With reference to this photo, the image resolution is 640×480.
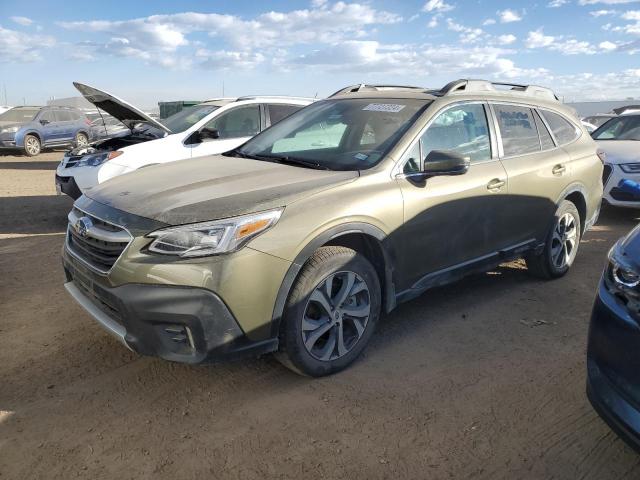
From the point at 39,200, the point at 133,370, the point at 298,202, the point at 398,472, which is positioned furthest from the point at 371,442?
the point at 39,200

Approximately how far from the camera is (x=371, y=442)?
104 inches

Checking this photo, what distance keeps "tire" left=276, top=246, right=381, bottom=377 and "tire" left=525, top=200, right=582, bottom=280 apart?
2213mm

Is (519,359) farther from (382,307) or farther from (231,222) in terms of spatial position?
(231,222)

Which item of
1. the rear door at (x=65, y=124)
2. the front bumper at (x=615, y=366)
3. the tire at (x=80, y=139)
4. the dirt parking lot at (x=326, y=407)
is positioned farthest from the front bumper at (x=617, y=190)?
the rear door at (x=65, y=124)

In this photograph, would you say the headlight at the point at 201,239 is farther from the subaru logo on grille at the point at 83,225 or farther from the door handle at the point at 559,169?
the door handle at the point at 559,169

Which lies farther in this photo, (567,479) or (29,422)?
(29,422)

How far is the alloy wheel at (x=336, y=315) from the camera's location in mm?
3086

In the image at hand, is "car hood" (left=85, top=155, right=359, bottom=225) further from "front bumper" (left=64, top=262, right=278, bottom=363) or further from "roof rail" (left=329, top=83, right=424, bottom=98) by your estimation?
"roof rail" (left=329, top=83, right=424, bottom=98)

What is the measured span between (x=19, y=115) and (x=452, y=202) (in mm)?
18596

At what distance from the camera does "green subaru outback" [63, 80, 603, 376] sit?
2.70 m

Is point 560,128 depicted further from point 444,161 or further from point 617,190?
point 617,190

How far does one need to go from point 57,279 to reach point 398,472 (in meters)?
3.72

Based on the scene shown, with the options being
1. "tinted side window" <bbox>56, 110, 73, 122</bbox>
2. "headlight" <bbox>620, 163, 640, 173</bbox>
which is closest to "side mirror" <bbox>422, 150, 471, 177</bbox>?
"headlight" <bbox>620, 163, 640, 173</bbox>

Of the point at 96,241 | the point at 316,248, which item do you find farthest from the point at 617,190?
the point at 96,241
